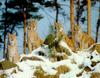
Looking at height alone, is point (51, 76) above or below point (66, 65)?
below

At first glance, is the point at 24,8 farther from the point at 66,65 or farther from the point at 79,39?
the point at 66,65

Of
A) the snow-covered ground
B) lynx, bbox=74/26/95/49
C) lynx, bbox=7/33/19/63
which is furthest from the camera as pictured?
lynx, bbox=74/26/95/49

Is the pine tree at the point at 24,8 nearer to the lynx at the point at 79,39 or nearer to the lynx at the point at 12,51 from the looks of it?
the lynx at the point at 79,39

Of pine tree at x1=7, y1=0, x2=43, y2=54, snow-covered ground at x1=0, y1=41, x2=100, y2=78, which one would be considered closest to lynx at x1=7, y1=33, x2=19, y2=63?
snow-covered ground at x1=0, y1=41, x2=100, y2=78

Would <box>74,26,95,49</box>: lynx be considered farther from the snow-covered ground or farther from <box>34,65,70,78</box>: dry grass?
<box>34,65,70,78</box>: dry grass

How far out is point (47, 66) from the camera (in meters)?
11.0

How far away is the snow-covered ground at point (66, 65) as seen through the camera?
10.5 metres

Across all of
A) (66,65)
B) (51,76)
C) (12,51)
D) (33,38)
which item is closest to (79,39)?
(33,38)

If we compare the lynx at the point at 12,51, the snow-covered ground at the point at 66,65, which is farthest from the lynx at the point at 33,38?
the snow-covered ground at the point at 66,65

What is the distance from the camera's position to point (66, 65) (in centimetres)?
1109

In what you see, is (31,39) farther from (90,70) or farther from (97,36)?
(97,36)

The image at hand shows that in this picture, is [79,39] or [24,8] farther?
[24,8]

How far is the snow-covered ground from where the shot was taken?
10.5m

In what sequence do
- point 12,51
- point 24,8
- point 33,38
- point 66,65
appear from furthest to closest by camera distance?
point 24,8 < point 33,38 < point 12,51 < point 66,65
